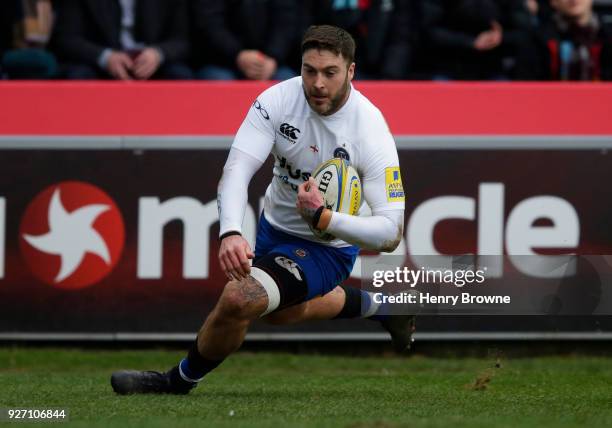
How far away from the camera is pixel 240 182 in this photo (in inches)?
273

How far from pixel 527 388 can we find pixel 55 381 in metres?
3.13

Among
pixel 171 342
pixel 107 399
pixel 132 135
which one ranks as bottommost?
pixel 171 342

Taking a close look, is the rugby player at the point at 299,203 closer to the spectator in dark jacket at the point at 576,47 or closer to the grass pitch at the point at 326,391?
the grass pitch at the point at 326,391

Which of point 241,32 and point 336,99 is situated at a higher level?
point 336,99

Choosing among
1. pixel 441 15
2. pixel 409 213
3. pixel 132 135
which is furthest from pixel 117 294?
pixel 441 15

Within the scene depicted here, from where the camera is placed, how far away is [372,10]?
37.3ft

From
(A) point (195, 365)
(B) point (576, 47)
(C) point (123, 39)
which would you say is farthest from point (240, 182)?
(B) point (576, 47)

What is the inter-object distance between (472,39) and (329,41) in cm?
480

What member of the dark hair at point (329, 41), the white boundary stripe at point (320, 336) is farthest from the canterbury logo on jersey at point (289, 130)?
the white boundary stripe at point (320, 336)

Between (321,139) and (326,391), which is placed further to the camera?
(326,391)

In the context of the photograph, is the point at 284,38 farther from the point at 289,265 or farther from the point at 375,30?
the point at 289,265

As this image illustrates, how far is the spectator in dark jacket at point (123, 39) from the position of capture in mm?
10852

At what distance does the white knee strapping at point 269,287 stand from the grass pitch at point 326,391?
562 millimetres

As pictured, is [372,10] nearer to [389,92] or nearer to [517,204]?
[389,92]
